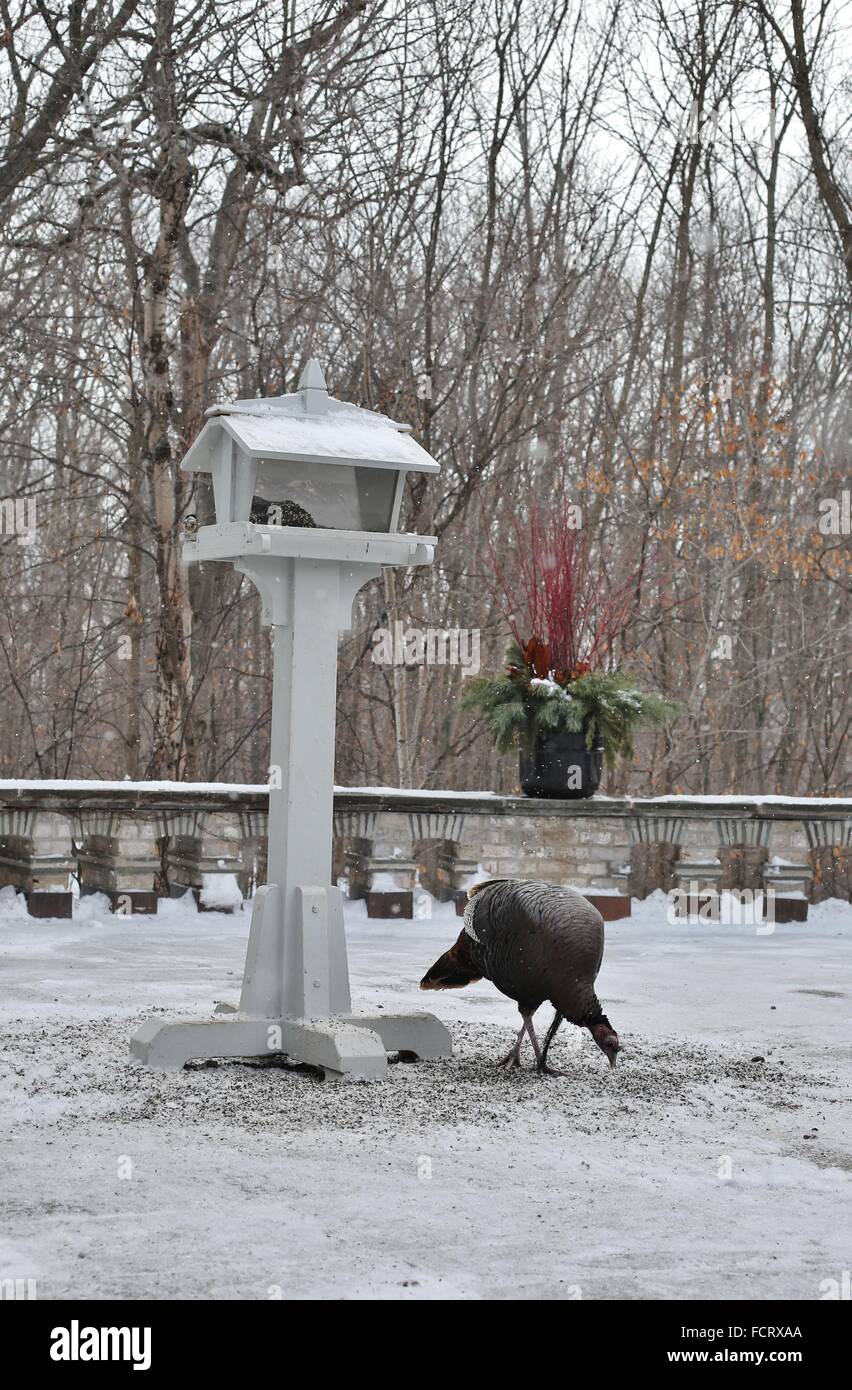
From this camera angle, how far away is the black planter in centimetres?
1100

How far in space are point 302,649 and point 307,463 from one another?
28.6 inches

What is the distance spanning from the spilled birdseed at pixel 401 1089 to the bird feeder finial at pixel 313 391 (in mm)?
2584

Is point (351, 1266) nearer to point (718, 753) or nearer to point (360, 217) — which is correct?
point (360, 217)

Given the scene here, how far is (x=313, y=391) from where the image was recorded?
263 inches

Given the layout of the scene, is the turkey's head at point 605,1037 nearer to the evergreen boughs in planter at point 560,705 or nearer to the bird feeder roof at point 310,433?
the bird feeder roof at point 310,433

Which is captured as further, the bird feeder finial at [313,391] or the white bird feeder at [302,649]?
the bird feeder finial at [313,391]

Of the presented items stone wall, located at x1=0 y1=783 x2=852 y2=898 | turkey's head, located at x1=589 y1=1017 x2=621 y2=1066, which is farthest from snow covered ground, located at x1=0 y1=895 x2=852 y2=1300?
stone wall, located at x1=0 y1=783 x2=852 y2=898

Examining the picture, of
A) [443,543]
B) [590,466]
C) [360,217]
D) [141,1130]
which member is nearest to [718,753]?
[590,466]

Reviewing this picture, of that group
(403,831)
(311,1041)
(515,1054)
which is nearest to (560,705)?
(403,831)

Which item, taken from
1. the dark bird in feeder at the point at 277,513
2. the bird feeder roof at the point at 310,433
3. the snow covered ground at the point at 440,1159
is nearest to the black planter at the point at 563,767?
the snow covered ground at the point at 440,1159

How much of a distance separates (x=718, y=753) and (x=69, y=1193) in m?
16.4

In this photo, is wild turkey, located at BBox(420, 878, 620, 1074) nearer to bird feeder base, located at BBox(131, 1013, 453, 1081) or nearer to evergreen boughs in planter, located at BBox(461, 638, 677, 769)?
bird feeder base, located at BBox(131, 1013, 453, 1081)

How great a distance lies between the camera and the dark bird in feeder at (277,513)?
20.9 feet

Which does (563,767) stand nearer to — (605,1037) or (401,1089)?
(605,1037)
